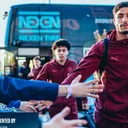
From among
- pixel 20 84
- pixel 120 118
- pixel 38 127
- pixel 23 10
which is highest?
pixel 23 10

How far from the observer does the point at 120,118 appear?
146 inches

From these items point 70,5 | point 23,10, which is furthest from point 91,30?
point 23,10

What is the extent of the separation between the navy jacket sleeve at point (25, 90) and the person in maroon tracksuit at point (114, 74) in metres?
1.11

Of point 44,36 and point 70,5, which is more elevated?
point 70,5

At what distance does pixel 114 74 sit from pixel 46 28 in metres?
9.56

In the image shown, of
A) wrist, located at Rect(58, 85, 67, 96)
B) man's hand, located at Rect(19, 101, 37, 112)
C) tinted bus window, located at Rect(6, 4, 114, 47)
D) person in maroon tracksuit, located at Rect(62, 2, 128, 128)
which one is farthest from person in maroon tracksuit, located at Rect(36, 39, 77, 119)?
tinted bus window, located at Rect(6, 4, 114, 47)

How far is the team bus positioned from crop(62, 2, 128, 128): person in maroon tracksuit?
29.5 feet

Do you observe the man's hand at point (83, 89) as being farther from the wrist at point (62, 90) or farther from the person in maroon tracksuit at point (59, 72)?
the person in maroon tracksuit at point (59, 72)

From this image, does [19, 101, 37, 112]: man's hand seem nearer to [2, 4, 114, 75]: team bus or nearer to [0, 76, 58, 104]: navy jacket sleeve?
[0, 76, 58, 104]: navy jacket sleeve

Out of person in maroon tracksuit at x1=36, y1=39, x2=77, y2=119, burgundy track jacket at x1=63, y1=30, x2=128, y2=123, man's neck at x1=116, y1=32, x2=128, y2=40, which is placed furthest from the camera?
person in maroon tracksuit at x1=36, y1=39, x2=77, y2=119

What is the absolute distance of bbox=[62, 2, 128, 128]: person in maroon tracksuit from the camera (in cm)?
364

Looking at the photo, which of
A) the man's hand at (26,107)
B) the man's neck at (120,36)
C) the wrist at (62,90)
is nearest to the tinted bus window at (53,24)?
the man's neck at (120,36)

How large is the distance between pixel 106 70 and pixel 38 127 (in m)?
1.71

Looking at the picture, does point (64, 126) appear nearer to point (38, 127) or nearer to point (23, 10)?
point (38, 127)
